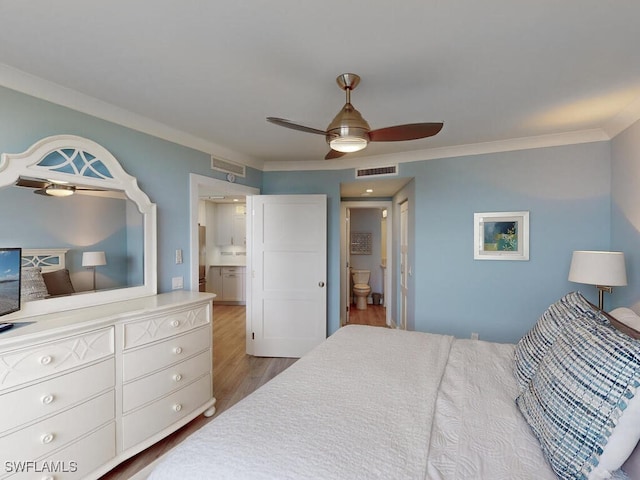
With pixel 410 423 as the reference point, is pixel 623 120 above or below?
above

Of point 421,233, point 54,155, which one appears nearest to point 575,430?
point 421,233

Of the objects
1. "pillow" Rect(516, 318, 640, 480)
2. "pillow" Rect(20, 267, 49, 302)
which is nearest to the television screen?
"pillow" Rect(20, 267, 49, 302)

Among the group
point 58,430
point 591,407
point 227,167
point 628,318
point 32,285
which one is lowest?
point 58,430

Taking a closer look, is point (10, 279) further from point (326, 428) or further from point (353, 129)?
point (353, 129)

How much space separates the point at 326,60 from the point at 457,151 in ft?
7.16

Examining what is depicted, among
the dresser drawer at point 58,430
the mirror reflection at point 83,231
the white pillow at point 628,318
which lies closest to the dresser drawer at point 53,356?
the dresser drawer at point 58,430

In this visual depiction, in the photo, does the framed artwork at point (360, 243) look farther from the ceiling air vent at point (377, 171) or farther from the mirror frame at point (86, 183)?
the mirror frame at point (86, 183)

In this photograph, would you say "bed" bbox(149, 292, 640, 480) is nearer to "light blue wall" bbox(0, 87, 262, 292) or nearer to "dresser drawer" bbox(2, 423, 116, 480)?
"dresser drawer" bbox(2, 423, 116, 480)

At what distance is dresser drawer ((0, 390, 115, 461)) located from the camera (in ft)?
4.83

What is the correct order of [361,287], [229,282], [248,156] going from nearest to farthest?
[248,156] < [361,287] < [229,282]

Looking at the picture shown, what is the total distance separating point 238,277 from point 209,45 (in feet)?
17.4

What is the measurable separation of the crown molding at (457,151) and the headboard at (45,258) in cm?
252

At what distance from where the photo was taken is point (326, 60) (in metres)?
1.69

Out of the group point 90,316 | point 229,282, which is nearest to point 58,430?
point 90,316
